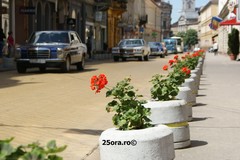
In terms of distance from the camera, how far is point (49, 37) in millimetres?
25031

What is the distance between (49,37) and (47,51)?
117 centimetres

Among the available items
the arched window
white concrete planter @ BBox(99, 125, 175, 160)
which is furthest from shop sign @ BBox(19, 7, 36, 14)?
white concrete planter @ BBox(99, 125, 175, 160)

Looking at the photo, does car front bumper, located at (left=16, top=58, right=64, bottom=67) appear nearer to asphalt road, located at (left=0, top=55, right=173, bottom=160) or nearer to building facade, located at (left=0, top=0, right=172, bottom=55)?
asphalt road, located at (left=0, top=55, right=173, bottom=160)

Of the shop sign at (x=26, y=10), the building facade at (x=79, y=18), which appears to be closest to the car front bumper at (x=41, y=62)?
the building facade at (x=79, y=18)

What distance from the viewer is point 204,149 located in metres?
6.63

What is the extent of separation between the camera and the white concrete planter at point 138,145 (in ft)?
14.6

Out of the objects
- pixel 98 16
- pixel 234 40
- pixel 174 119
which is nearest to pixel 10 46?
pixel 234 40

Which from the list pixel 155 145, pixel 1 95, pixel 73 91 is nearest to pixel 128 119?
pixel 155 145

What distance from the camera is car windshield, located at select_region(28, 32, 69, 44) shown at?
980 inches

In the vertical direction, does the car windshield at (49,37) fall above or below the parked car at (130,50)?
above

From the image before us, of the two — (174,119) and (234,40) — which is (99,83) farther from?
(234,40)

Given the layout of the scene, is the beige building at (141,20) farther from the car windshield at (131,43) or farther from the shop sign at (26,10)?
the shop sign at (26,10)

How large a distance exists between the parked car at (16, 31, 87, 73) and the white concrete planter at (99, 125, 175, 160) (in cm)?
1945

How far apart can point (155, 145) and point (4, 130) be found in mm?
4006
